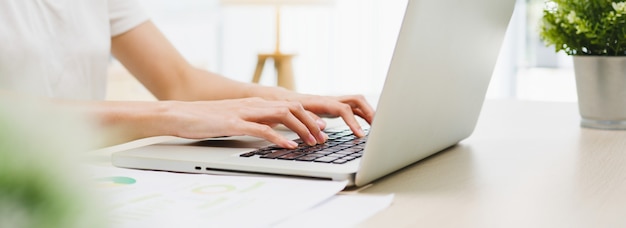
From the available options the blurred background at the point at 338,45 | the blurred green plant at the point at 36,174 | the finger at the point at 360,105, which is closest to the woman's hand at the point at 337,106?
the finger at the point at 360,105

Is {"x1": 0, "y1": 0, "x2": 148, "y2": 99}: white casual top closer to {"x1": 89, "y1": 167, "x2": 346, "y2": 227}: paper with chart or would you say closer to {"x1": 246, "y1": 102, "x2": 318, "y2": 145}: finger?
{"x1": 246, "y1": 102, "x2": 318, "y2": 145}: finger

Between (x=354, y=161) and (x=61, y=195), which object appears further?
(x=354, y=161)

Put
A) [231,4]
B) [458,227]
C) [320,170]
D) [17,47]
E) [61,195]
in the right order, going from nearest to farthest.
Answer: [61,195], [458,227], [320,170], [17,47], [231,4]

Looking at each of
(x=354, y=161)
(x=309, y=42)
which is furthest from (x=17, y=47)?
(x=309, y=42)

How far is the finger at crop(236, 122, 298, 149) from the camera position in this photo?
74cm

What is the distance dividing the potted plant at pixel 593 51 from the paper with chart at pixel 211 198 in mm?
599

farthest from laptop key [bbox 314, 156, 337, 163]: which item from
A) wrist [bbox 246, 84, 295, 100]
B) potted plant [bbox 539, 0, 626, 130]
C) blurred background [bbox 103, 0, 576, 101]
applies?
blurred background [bbox 103, 0, 576, 101]

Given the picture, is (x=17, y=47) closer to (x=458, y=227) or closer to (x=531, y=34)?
(x=458, y=227)

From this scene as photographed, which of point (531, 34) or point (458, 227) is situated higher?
point (458, 227)

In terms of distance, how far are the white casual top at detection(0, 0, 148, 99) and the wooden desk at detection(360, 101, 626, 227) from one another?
2.35ft

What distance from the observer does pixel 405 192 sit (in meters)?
0.63

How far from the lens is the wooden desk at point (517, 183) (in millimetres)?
539

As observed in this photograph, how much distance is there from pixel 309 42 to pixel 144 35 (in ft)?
9.40

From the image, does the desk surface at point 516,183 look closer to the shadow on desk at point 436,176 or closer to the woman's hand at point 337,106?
the shadow on desk at point 436,176
